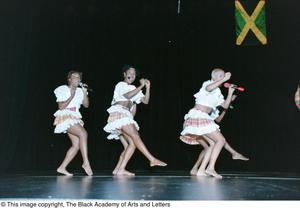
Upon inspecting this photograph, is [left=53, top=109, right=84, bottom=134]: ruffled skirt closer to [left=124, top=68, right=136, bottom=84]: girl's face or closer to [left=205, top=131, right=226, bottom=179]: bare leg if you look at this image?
[left=124, top=68, right=136, bottom=84]: girl's face

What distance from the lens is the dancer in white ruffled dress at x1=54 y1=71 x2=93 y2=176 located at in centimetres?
636

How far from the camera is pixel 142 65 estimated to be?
26.3 ft

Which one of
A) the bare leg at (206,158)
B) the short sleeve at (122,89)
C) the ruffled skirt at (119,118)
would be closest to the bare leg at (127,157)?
the ruffled skirt at (119,118)

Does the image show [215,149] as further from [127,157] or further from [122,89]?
[122,89]

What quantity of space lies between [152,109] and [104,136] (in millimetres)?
839

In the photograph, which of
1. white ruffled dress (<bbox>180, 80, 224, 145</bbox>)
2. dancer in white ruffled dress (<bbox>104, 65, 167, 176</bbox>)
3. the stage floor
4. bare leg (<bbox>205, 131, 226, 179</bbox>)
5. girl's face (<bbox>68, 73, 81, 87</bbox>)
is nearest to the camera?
the stage floor

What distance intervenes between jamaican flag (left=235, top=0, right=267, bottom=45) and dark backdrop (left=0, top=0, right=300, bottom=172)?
0.09 m

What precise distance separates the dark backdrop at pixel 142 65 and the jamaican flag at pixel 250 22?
0.09 m

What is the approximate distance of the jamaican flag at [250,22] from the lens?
7883mm

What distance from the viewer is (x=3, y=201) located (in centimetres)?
375

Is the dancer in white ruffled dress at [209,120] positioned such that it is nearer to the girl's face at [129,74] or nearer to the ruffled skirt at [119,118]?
the ruffled skirt at [119,118]

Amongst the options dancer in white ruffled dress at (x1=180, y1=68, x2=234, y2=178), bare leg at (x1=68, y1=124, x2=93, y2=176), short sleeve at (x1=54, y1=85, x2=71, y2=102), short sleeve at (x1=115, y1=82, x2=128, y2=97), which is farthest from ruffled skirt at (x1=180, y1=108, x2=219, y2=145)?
short sleeve at (x1=54, y1=85, x2=71, y2=102)

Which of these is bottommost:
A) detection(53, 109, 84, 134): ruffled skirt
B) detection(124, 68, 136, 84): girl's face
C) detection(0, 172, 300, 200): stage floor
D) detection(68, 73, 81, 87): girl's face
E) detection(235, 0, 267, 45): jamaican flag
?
detection(0, 172, 300, 200): stage floor

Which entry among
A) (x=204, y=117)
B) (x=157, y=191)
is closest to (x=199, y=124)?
(x=204, y=117)
